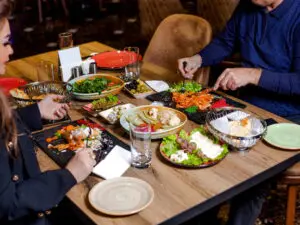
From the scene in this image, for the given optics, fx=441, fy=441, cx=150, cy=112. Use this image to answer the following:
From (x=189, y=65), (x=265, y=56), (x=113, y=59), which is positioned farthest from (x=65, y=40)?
(x=265, y=56)

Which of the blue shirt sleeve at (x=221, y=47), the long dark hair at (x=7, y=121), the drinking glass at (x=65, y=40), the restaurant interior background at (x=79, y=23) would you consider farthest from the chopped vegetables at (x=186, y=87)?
the restaurant interior background at (x=79, y=23)

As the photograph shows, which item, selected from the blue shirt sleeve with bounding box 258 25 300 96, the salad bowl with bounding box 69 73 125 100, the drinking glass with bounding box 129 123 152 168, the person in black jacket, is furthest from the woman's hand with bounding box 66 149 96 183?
the blue shirt sleeve with bounding box 258 25 300 96

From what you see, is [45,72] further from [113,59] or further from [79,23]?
[79,23]

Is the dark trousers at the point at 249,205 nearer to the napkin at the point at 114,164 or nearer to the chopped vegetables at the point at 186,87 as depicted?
the chopped vegetables at the point at 186,87

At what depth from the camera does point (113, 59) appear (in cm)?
262

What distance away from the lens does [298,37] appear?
2.13 m

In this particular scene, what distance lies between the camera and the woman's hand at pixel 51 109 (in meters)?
1.82

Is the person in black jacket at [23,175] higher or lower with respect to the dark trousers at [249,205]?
higher

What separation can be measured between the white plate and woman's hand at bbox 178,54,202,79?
0.98m

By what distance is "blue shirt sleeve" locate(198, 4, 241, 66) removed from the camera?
2.48 meters

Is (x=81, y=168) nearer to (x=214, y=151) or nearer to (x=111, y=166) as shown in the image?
(x=111, y=166)

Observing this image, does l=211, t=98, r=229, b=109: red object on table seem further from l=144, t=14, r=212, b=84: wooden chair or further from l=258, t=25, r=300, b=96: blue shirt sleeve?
l=144, t=14, r=212, b=84: wooden chair

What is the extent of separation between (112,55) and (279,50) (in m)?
0.98

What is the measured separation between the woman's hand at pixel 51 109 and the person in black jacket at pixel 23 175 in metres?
0.26
